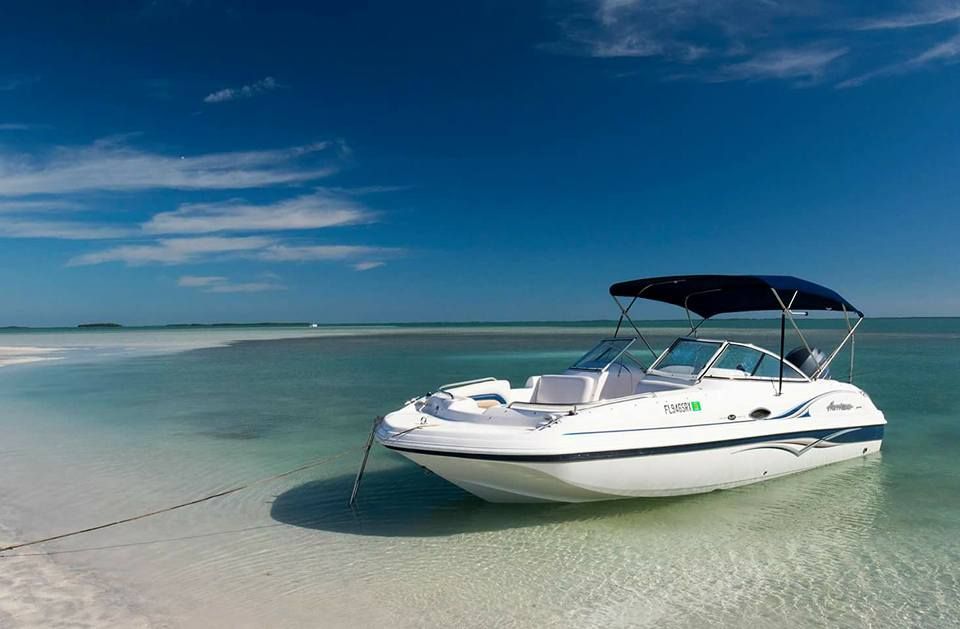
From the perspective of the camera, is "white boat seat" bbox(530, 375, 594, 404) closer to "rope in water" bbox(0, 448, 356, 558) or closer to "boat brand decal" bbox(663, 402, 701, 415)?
"boat brand decal" bbox(663, 402, 701, 415)

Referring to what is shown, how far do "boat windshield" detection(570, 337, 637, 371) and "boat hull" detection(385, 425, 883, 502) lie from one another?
187cm

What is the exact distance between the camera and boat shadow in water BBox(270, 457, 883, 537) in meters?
6.79

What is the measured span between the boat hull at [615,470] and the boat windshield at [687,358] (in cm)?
109

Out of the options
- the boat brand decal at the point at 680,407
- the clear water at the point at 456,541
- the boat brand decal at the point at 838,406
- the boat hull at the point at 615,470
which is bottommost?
the clear water at the point at 456,541

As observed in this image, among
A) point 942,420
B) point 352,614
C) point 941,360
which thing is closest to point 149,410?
point 352,614

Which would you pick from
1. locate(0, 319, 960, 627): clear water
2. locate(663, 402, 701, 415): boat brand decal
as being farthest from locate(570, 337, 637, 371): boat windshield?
locate(0, 319, 960, 627): clear water

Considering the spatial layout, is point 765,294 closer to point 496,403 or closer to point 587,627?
point 496,403

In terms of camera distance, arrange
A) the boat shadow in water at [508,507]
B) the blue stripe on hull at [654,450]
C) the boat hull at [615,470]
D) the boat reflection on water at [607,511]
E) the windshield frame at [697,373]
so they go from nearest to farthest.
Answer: the blue stripe on hull at [654,450]
the boat hull at [615,470]
the boat reflection on water at [607,511]
the boat shadow in water at [508,507]
the windshield frame at [697,373]

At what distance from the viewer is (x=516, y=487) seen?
6453 mm

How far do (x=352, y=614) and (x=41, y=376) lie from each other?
21902mm

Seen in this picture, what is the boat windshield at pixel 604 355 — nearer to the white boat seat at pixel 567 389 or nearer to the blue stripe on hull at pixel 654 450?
the white boat seat at pixel 567 389

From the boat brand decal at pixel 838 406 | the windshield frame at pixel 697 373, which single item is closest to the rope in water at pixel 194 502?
the windshield frame at pixel 697 373

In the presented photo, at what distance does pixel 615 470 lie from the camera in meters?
6.48

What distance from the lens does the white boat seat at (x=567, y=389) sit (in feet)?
26.7
